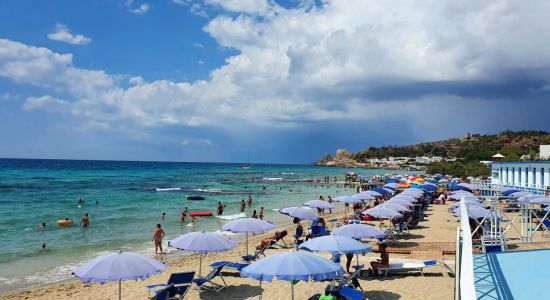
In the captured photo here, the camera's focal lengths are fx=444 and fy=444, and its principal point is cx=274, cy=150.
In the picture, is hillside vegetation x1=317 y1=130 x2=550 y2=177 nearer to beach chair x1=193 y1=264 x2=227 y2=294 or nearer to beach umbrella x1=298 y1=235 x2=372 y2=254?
beach umbrella x1=298 y1=235 x2=372 y2=254

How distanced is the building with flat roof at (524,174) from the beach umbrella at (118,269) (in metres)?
26.0

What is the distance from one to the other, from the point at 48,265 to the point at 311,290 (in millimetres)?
9974

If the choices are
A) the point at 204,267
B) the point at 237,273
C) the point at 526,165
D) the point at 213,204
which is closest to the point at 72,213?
the point at 213,204

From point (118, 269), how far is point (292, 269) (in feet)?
10.3

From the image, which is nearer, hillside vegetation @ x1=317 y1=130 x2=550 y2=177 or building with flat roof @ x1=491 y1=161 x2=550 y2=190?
building with flat roof @ x1=491 y1=161 x2=550 y2=190

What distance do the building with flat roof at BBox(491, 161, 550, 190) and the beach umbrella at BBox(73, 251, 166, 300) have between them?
26.0 m

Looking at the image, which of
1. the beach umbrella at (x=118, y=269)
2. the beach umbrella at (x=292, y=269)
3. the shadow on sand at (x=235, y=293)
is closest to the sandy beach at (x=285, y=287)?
the shadow on sand at (x=235, y=293)

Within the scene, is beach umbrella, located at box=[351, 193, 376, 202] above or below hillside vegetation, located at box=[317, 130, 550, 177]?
below

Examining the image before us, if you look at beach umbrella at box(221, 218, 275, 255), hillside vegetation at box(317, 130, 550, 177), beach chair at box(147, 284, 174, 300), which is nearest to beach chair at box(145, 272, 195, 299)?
beach chair at box(147, 284, 174, 300)

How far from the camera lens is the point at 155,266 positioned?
27.7 ft

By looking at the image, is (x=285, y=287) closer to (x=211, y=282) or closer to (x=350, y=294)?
(x=211, y=282)

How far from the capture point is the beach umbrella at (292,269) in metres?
7.41

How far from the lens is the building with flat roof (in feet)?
95.2

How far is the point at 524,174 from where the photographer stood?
106 ft
